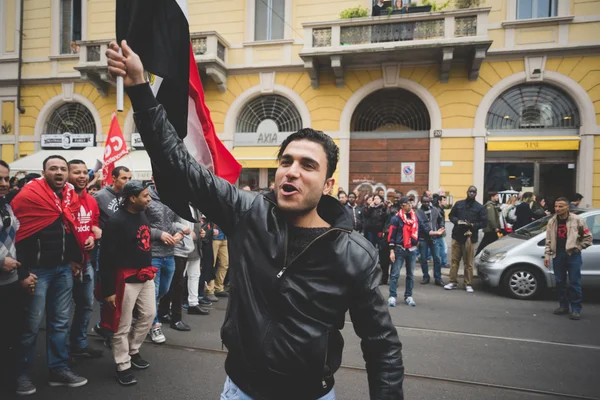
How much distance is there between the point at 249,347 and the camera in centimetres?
153

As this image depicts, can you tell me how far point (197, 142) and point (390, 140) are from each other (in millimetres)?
11881

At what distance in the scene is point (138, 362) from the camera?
13.7 ft

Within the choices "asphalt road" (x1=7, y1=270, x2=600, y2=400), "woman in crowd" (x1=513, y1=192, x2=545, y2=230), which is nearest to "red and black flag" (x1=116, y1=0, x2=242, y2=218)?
"asphalt road" (x1=7, y1=270, x2=600, y2=400)

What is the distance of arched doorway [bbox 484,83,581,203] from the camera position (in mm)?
13016

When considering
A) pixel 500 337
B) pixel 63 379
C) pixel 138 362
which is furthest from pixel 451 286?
pixel 63 379

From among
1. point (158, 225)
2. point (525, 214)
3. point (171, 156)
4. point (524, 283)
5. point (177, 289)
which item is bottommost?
point (524, 283)

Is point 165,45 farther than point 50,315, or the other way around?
point 50,315

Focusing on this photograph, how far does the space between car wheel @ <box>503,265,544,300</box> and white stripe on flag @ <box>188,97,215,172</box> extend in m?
6.62

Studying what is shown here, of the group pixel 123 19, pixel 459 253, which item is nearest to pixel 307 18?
pixel 459 253

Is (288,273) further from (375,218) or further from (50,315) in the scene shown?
(375,218)

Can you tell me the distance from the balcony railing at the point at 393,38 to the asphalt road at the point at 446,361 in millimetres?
8680

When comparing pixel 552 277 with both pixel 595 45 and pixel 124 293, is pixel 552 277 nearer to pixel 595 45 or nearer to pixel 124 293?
pixel 124 293

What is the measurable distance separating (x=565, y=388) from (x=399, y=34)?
11.4 metres

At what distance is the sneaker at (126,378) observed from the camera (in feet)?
12.4
